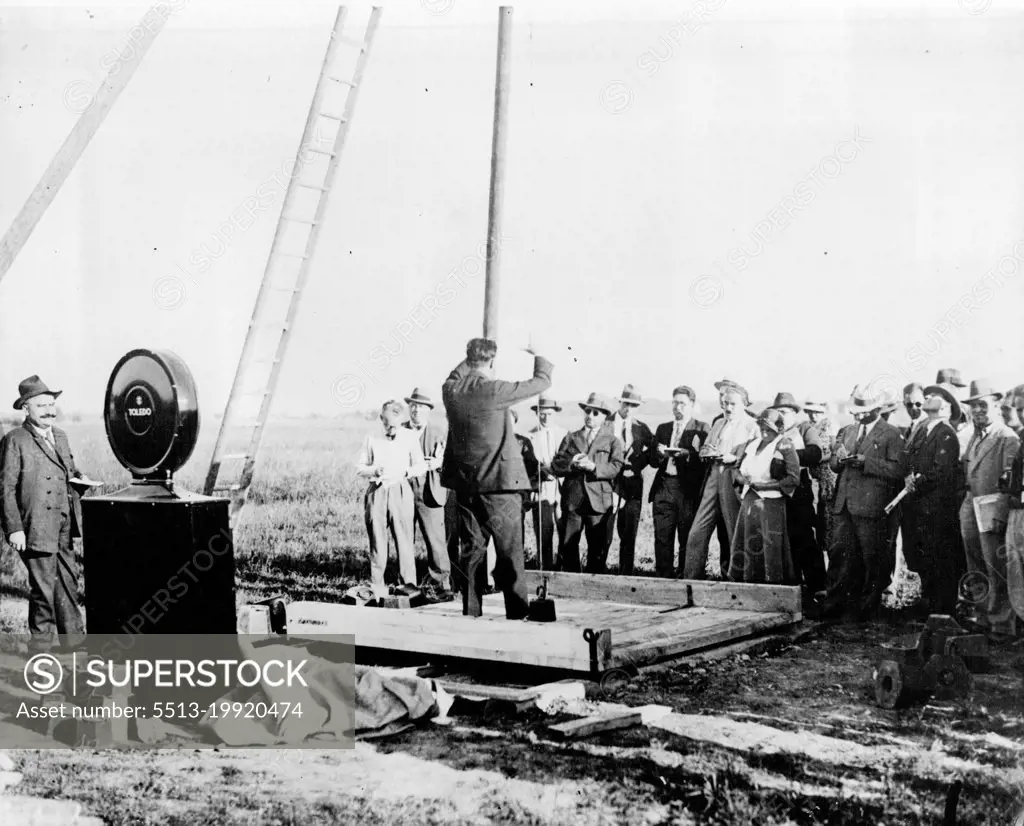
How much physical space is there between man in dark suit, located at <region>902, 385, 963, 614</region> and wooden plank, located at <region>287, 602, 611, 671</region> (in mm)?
2406

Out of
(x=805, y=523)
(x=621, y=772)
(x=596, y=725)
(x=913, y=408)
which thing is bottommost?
(x=621, y=772)

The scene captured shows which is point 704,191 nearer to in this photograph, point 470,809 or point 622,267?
point 622,267

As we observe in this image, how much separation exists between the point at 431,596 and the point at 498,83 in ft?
12.2

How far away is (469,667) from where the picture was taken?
6.16m

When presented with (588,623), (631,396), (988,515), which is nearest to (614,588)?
(588,623)

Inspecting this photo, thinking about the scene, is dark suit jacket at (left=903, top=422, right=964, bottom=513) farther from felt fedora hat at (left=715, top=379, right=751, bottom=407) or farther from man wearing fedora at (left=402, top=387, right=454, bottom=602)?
man wearing fedora at (left=402, top=387, right=454, bottom=602)

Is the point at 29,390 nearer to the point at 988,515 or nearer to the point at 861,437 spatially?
the point at 861,437

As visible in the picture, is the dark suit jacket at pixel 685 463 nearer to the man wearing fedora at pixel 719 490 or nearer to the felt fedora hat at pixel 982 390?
the man wearing fedora at pixel 719 490

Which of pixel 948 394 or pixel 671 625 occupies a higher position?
pixel 948 394

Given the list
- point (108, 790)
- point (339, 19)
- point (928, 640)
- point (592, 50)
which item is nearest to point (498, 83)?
point (592, 50)

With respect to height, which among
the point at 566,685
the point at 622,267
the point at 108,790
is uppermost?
the point at 622,267

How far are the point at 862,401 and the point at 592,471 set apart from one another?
259 cm

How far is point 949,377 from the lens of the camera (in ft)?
18.9

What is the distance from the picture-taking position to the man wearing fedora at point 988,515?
19.3 feet
